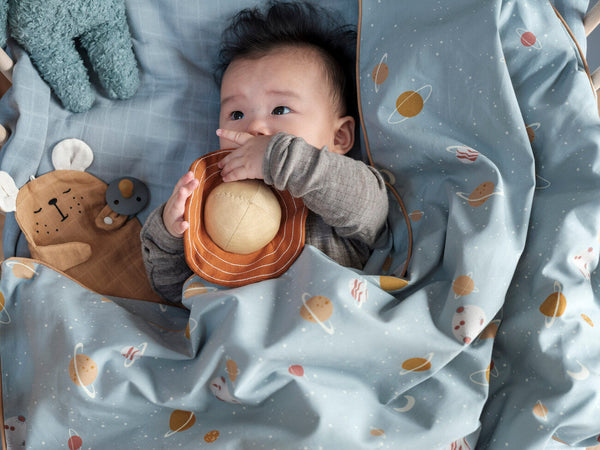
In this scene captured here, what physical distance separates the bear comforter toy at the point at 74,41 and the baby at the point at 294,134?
22cm

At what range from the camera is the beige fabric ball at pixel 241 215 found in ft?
2.66

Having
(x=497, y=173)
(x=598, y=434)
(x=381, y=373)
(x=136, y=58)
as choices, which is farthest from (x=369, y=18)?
(x=598, y=434)

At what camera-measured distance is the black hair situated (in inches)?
41.5

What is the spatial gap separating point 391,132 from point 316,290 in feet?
1.10

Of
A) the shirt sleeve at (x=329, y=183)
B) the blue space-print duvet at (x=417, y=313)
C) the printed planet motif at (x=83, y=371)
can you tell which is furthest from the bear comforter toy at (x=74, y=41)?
the printed planet motif at (x=83, y=371)

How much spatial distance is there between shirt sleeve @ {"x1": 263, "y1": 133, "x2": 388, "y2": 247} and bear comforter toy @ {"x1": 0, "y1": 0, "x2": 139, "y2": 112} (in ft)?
1.45

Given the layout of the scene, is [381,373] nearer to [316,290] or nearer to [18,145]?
[316,290]

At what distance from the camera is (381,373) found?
2.64 feet

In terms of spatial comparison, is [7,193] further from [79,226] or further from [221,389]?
[221,389]

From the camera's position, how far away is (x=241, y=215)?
0.81 m

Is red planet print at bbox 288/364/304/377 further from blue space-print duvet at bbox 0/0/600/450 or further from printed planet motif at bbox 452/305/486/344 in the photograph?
printed planet motif at bbox 452/305/486/344

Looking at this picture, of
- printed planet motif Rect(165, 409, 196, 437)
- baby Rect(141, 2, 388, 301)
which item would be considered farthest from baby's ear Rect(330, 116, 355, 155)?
printed planet motif Rect(165, 409, 196, 437)

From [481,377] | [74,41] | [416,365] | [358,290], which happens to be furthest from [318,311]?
[74,41]

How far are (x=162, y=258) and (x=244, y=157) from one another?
252 millimetres
